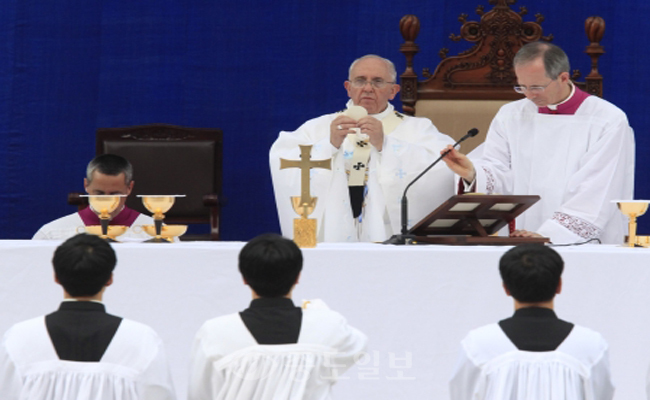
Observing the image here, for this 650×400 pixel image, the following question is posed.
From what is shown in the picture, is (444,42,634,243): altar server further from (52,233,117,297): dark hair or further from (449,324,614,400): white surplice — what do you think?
(52,233,117,297): dark hair

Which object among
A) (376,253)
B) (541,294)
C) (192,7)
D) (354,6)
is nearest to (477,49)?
(354,6)

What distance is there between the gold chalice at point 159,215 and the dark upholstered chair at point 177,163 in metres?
1.96

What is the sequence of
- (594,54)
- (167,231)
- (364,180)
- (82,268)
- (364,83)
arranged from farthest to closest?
1. (594,54)
2. (364,83)
3. (364,180)
4. (167,231)
5. (82,268)

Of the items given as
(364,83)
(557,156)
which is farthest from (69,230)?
(557,156)

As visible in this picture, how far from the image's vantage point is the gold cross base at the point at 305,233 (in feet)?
11.6

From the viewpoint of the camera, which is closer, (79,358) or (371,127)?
(79,358)

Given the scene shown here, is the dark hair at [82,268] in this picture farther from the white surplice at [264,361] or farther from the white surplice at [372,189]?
the white surplice at [372,189]

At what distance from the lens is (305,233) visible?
3539 mm

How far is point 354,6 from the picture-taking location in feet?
20.8

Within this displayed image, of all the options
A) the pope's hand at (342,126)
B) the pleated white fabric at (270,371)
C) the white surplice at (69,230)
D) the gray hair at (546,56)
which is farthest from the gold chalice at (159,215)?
the gray hair at (546,56)

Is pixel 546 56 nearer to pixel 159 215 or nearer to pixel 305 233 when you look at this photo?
pixel 305 233

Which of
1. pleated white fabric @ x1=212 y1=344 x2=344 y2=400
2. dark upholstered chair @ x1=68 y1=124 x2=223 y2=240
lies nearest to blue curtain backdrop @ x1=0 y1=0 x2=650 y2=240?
dark upholstered chair @ x1=68 y1=124 x2=223 y2=240

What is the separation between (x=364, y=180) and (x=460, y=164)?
70 cm

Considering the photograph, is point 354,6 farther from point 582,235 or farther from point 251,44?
point 582,235
